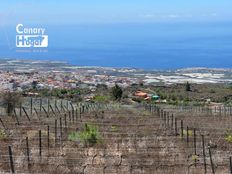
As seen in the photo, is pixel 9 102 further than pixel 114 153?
Yes

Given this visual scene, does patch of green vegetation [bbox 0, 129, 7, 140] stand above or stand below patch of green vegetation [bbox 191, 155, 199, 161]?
below

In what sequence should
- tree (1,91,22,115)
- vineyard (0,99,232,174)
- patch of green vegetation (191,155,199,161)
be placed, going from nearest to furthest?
vineyard (0,99,232,174) < patch of green vegetation (191,155,199,161) < tree (1,91,22,115)

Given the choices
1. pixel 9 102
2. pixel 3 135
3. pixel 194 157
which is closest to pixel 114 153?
pixel 194 157

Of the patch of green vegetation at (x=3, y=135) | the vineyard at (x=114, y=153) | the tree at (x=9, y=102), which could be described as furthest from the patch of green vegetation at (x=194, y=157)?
the tree at (x=9, y=102)

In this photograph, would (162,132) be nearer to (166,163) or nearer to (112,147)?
(112,147)

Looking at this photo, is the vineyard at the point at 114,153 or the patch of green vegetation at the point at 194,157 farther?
the patch of green vegetation at the point at 194,157

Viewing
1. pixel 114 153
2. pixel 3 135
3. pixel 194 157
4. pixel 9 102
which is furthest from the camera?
pixel 9 102

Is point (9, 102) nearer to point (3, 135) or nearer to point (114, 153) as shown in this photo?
point (3, 135)

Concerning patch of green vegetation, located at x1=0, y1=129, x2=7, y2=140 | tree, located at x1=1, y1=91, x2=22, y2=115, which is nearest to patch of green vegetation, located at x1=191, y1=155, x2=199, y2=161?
patch of green vegetation, located at x1=0, y1=129, x2=7, y2=140

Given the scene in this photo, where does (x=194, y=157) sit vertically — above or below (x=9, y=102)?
above

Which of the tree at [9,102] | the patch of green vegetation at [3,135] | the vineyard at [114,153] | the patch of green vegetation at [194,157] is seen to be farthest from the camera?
the tree at [9,102]

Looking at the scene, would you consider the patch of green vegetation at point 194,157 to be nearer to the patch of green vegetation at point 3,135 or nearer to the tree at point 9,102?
the patch of green vegetation at point 3,135

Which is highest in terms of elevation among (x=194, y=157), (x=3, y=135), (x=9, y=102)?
(x=194, y=157)

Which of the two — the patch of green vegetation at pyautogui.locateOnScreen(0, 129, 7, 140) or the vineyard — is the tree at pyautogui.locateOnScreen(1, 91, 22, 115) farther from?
the patch of green vegetation at pyautogui.locateOnScreen(0, 129, 7, 140)
